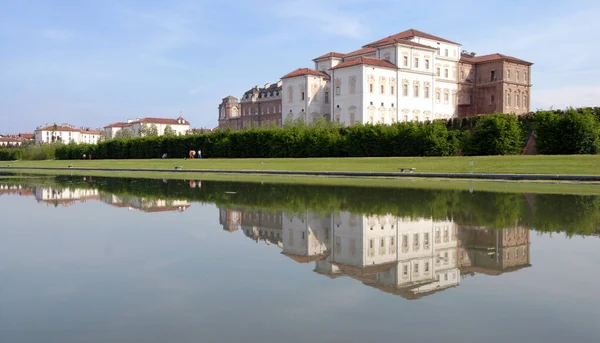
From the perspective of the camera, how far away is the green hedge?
41.1 meters

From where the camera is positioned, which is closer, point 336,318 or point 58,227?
point 336,318

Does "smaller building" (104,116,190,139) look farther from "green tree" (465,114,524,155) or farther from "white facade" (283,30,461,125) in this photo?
"green tree" (465,114,524,155)

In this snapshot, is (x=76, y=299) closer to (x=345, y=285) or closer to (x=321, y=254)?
(x=345, y=285)

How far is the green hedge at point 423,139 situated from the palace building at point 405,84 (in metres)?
15.5

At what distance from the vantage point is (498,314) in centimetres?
571

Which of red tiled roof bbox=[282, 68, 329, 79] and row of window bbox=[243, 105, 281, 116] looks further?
row of window bbox=[243, 105, 281, 116]

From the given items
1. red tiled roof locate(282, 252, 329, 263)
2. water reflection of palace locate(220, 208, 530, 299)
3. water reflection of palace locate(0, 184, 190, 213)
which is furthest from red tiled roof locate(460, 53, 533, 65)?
red tiled roof locate(282, 252, 329, 263)

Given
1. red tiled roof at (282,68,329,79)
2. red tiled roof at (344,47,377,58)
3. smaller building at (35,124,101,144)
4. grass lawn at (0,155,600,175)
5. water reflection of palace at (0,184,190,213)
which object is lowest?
water reflection of palace at (0,184,190,213)

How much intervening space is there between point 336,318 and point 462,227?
6.77m

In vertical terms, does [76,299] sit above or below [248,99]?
below

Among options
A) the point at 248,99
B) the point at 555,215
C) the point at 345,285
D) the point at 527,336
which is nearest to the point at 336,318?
the point at 345,285

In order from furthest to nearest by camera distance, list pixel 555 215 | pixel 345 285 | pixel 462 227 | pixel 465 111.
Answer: pixel 465 111
pixel 555 215
pixel 462 227
pixel 345 285

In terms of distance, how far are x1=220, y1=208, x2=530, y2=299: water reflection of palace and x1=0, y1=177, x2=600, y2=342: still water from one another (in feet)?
0.11

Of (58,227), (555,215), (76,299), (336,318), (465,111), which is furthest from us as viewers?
(465,111)
